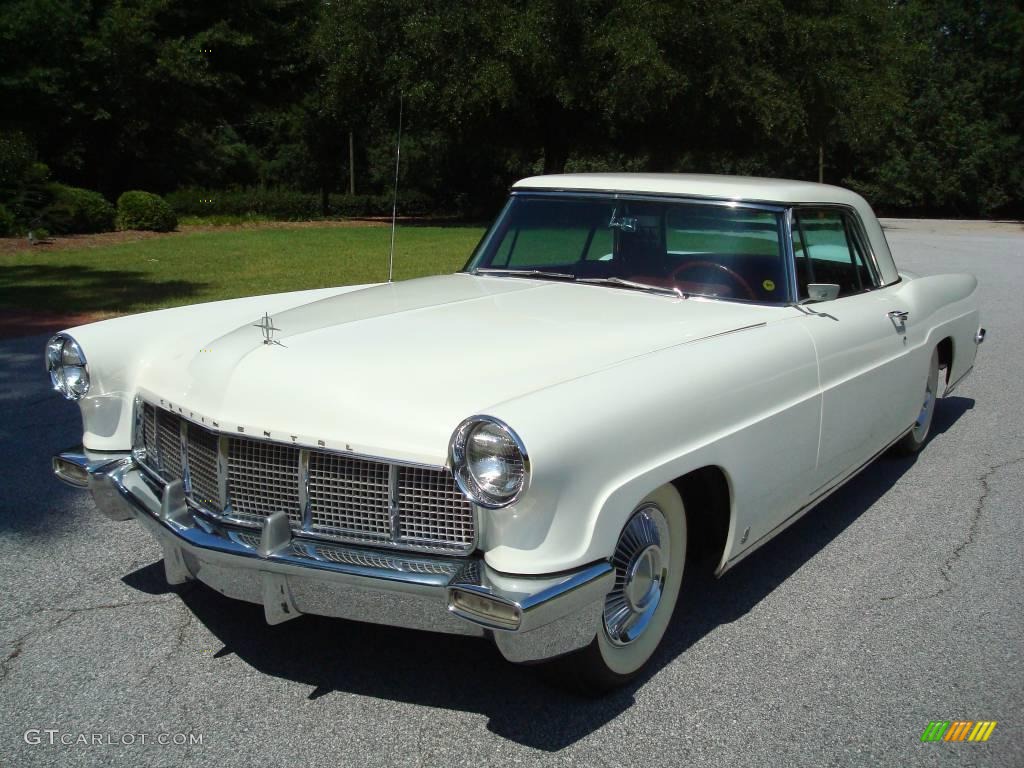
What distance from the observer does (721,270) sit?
4.02 m

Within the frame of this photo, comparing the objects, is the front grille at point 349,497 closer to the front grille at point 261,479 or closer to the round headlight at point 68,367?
the front grille at point 261,479

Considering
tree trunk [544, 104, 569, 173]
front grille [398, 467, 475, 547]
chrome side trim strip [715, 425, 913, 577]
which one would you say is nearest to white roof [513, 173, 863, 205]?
chrome side trim strip [715, 425, 913, 577]

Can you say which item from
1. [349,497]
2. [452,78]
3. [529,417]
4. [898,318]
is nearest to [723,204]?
[898,318]

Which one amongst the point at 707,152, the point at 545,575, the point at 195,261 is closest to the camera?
the point at 545,575

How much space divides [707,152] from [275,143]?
26813 millimetres

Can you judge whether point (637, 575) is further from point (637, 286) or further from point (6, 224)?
point (6, 224)

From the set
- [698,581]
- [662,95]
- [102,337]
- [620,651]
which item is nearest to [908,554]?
[698,581]

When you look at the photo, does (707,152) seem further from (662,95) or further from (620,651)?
(620,651)

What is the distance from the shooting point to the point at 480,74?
23984mm

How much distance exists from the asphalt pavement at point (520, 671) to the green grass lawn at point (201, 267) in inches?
307

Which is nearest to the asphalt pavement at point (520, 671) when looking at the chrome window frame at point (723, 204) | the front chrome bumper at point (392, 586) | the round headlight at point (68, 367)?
the front chrome bumper at point (392, 586)

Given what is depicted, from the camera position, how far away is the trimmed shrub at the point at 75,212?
65.7 ft

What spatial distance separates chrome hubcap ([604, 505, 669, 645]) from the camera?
2.92 metres

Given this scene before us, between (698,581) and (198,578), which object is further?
(698,581)
